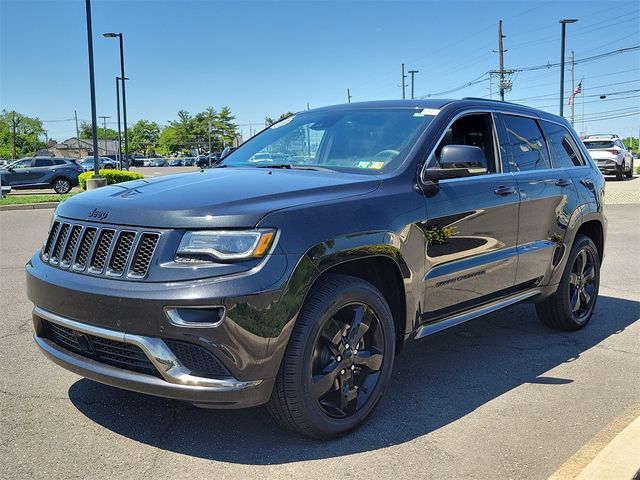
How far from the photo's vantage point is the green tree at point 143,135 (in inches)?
5359

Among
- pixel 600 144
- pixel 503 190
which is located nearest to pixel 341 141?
pixel 503 190

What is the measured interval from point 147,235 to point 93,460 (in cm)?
114

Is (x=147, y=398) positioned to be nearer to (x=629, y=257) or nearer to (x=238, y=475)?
(x=238, y=475)

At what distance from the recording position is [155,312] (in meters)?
2.79

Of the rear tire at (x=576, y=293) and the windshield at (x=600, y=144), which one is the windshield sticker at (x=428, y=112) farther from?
the windshield at (x=600, y=144)

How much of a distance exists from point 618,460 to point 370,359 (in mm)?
1298

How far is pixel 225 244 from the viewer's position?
9.47ft

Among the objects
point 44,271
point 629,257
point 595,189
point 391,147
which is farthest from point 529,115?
point 629,257

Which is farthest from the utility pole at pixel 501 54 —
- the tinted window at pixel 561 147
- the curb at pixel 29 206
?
the tinted window at pixel 561 147

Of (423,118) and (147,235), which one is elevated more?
(423,118)

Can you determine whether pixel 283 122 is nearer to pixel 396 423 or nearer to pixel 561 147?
pixel 561 147

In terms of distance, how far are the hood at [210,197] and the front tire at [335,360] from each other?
478 millimetres

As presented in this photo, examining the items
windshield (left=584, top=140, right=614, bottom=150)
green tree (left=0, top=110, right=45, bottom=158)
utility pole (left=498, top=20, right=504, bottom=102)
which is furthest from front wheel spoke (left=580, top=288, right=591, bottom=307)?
green tree (left=0, top=110, right=45, bottom=158)

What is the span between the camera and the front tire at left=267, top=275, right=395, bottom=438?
119 inches
